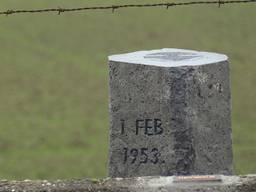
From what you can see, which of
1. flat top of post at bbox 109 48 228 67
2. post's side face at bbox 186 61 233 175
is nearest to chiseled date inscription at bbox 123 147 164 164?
post's side face at bbox 186 61 233 175

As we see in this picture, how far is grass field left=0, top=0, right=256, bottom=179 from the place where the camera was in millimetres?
12164

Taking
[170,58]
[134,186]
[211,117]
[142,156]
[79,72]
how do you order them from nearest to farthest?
1. [134,186]
2. [211,117]
3. [142,156]
4. [170,58]
5. [79,72]

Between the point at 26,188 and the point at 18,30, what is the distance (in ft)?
48.1

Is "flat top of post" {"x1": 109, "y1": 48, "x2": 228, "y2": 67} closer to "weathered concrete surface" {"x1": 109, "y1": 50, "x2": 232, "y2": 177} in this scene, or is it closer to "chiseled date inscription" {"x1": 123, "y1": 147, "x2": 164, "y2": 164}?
"weathered concrete surface" {"x1": 109, "y1": 50, "x2": 232, "y2": 177}

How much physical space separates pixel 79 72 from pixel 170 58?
30.4 ft

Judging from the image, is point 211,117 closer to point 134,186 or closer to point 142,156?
point 142,156

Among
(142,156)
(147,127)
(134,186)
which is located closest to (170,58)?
(147,127)

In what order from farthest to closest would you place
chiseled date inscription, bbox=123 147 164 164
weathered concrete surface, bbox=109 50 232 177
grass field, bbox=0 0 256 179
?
grass field, bbox=0 0 256 179 < chiseled date inscription, bbox=123 147 164 164 < weathered concrete surface, bbox=109 50 232 177

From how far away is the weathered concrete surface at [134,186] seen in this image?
5.05 m

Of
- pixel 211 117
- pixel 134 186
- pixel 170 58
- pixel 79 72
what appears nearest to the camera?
pixel 134 186

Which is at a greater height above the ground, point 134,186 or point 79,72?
point 134,186

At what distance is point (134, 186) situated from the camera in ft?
16.8

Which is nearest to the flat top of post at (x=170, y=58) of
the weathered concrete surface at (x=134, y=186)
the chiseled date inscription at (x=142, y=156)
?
the chiseled date inscription at (x=142, y=156)

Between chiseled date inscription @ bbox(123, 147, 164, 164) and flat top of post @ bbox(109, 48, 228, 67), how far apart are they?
0.59m
